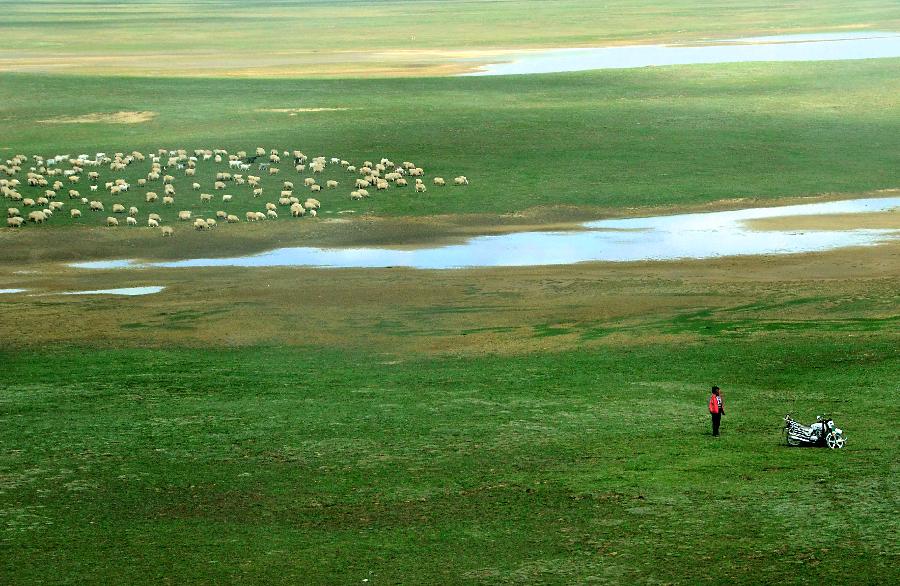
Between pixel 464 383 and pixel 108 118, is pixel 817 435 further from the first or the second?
pixel 108 118

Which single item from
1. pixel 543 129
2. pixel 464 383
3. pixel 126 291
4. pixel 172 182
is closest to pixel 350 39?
pixel 543 129

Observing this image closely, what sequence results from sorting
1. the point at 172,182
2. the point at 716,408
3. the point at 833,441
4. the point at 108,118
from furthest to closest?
the point at 108,118 → the point at 172,182 → the point at 716,408 → the point at 833,441

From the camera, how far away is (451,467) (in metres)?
28.2

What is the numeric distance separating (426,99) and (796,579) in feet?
272

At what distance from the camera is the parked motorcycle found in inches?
1112

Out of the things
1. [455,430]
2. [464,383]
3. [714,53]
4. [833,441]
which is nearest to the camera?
[833,441]

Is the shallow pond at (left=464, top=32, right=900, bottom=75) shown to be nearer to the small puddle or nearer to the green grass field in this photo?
the green grass field

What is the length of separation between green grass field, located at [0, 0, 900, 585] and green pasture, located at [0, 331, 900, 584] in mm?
97

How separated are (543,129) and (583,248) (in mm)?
31493

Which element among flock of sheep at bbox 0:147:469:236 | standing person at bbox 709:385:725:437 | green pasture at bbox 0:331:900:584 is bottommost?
green pasture at bbox 0:331:900:584

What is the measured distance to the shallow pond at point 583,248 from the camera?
53.6 m

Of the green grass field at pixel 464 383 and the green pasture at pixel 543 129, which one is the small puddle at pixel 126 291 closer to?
the green grass field at pixel 464 383

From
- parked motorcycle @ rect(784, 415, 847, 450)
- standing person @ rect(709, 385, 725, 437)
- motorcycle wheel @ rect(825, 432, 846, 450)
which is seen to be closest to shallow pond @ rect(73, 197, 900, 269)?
standing person @ rect(709, 385, 725, 437)

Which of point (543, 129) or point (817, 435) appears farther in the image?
point (543, 129)
